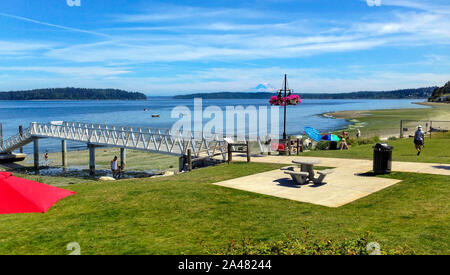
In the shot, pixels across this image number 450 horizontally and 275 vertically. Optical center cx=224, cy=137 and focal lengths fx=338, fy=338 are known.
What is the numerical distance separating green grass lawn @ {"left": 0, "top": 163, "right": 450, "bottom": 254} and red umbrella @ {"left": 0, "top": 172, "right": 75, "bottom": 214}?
0.57 m

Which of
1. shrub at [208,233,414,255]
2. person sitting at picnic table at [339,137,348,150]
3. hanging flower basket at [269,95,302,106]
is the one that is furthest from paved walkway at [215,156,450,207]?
person sitting at picnic table at [339,137,348,150]

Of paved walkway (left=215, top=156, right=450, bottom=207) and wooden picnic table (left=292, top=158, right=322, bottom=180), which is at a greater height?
wooden picnic table (left=292, top=158, right=322, bottom=180)

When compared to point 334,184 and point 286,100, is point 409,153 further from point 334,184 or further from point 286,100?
point 334,184

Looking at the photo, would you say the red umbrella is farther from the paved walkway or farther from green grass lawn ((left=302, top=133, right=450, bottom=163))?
green grass lawn ((left=302, top=133, right=450, bottom=163))

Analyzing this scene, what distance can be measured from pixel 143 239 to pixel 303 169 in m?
6.52

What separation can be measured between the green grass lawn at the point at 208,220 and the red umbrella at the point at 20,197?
571 millimetres

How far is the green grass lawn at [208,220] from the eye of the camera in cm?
626

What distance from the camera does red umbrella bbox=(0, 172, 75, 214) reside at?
6652 millimetres

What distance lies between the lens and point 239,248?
5531mm

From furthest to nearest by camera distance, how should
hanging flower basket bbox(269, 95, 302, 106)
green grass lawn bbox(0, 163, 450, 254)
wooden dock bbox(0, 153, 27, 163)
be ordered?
wooden dock bbox(0, 153, 27, 163) < hanging flower basket bbox(269, 95, 302, 106) < green grass lawn bbox(0, 163, 450, 254)

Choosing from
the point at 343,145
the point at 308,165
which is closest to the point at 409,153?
the point at 343,145

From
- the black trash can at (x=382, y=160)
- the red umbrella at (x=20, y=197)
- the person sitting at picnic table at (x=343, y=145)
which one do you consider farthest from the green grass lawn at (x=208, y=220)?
the person sitting at picnic table at (x=343, y=145)

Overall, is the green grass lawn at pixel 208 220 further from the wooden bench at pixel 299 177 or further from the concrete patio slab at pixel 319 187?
the wooden bench at pixel 299 177
